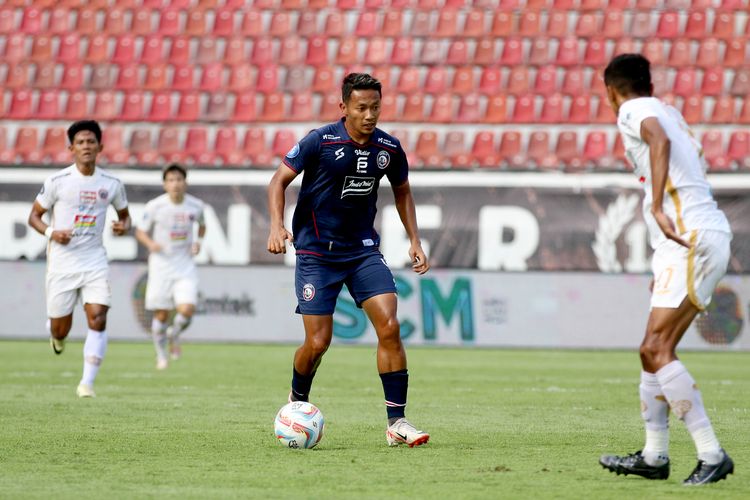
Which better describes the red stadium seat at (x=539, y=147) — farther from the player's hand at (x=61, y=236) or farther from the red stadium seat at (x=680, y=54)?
the player's hand at (x=61, y=236)

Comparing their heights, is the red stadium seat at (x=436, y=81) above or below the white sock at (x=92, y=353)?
above

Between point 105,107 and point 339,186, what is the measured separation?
15.4 meters

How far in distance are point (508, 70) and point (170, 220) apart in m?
9.05

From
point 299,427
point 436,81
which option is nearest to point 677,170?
point 299,427

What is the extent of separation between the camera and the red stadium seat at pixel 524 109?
2188 centimetres

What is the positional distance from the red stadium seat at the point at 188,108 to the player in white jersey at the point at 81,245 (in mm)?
11249

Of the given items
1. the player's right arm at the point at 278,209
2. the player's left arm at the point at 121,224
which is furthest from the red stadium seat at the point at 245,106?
the player's right arm at the point at 278,209

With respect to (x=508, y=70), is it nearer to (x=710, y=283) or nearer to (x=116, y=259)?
(x=116, y=259)

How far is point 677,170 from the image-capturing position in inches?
241

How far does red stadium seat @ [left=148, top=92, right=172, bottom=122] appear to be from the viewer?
73.4 feet

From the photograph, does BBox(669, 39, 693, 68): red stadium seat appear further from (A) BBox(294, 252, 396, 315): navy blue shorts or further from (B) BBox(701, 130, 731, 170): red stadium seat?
(A) BBox(294, 252, 396, 315): navy blue shorts

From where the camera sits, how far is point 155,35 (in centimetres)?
2380

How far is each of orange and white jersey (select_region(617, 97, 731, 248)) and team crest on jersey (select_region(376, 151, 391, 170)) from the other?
2116 mm

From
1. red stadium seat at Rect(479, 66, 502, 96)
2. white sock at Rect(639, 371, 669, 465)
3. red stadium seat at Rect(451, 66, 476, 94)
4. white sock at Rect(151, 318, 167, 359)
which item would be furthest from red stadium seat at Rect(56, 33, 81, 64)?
white sock at Rect(639, 371, 669, 465)
